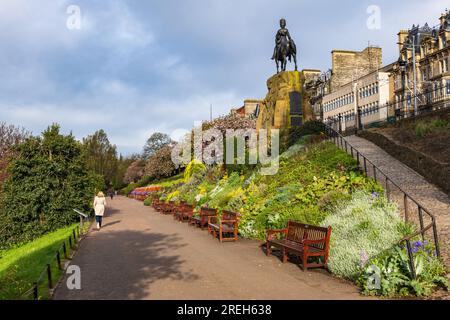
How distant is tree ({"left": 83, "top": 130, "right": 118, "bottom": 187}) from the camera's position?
7606 centimetres

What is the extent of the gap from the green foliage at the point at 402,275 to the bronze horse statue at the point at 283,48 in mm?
18945

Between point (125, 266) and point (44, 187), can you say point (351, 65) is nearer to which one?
point (44, 187)

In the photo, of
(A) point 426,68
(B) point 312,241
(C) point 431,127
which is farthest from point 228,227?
(A) point 426,68

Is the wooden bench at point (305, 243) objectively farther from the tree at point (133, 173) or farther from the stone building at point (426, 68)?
the tree at point (133, 173)

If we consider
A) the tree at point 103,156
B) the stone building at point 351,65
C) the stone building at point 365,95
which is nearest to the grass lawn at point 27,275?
the stone building at point 365,95

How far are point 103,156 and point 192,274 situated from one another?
240 feet

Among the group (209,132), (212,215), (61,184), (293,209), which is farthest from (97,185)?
(209,132)

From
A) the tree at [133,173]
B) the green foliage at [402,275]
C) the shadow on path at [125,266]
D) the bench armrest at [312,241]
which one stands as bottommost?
the shadow on path at [125,266]

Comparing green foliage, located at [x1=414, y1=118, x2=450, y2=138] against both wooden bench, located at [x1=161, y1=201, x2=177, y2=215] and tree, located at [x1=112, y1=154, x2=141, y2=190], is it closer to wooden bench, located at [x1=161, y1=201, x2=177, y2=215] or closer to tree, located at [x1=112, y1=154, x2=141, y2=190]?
wooden bench, located at [x1=161, y1=201, x2=177, y2=215]

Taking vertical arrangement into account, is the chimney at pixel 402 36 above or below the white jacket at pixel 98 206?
above

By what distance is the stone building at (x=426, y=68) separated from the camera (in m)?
44.4

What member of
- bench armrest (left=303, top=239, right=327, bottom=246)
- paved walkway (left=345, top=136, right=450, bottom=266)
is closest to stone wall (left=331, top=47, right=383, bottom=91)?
paved walkway (left=345, top=136, right=450, bottom=266)

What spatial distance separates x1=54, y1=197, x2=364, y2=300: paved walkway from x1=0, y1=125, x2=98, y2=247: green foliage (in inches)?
263
